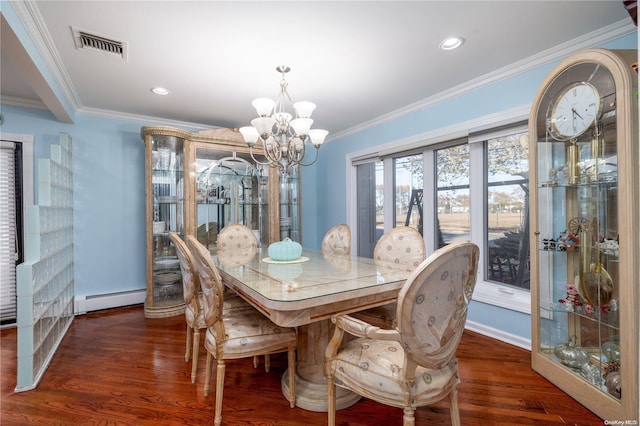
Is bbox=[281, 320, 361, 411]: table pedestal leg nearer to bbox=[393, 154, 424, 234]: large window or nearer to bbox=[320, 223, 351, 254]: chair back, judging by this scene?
bbox=[320, 223, 351, 254]: chair back

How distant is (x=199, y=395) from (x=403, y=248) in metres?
1.71

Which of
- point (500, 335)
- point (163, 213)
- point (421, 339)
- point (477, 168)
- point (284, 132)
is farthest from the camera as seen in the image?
point (163, 213)

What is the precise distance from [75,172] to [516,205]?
4546 mm

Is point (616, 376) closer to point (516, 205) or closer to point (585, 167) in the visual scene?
point (585, 167)

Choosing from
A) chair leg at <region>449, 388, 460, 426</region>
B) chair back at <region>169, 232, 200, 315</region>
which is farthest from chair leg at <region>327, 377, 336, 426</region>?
chair back at <region>169, 232, 200, 315</region>

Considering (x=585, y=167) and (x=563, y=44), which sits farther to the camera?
(x=563, y=44)

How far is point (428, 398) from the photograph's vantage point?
121 centimetres

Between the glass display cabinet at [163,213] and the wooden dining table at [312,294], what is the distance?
1496 mm

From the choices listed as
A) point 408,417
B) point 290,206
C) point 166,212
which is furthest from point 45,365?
point 290,206

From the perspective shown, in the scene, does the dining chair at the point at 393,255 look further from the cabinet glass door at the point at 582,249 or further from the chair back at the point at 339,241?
the cabinet glass door at the point at 582,249

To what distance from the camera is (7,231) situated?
3.04 m

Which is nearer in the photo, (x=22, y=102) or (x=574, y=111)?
(x=574, y=111)

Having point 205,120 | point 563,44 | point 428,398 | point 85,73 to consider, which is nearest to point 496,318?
point 428,398

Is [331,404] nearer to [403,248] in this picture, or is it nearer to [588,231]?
[403,248]
